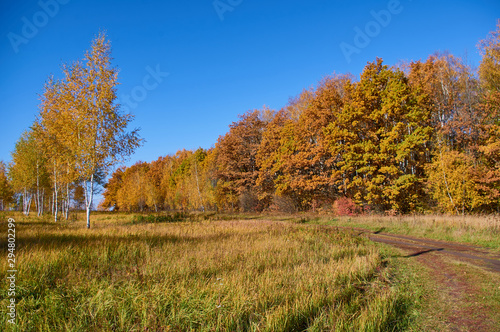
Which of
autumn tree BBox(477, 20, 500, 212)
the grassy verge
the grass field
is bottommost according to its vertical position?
the grassy verge

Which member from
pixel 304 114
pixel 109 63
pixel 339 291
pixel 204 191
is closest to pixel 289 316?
pixel 339 291

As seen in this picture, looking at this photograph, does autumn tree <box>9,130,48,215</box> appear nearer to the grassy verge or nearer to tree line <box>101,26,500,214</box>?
tree line <box>101,26,500,214</box>

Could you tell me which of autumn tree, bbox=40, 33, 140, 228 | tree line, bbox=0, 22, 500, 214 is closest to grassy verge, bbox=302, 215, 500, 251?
tree line, bbox=0, 22, 500, 214

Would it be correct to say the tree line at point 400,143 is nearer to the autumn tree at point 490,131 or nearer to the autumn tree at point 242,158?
the autumn tree at point 490,131

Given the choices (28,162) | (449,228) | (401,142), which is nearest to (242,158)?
(401,142)

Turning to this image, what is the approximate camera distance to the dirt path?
4.38 metres

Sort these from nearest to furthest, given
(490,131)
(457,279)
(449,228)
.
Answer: (457,279)
(449,228)
(490,131)

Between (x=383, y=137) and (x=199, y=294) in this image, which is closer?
(x=199, y=294)

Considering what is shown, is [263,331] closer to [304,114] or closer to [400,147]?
[400,147]

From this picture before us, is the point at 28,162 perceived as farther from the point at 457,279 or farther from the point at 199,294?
the point at 457,279

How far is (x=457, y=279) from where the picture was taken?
21.1ft

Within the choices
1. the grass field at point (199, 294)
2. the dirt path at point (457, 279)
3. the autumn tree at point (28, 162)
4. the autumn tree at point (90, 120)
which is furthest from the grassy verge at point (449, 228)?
the autumn tree at point (28, 162)

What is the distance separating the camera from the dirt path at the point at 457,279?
14.4ft

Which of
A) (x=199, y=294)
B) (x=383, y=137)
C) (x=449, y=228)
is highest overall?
(x=383, y=137)
